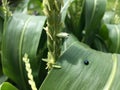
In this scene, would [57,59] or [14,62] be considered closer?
[57,59]

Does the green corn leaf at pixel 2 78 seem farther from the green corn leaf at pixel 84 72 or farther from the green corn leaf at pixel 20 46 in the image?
the green corn leaf at pixel 84 72

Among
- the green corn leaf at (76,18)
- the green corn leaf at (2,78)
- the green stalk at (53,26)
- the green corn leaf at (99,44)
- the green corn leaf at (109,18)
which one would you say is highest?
the green stalk at (53,26)

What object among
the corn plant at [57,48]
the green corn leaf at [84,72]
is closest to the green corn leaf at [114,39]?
the corn plant at [57,48]

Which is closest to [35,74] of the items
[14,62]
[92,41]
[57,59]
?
[14,62]

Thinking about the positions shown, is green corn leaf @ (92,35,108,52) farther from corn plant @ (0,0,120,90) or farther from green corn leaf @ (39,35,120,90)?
green corn leaf @ (39,35,120,90)

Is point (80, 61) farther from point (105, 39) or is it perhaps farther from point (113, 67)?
point (105, 39)

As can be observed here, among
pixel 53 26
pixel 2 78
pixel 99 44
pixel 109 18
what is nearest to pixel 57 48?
pixel 53 26
